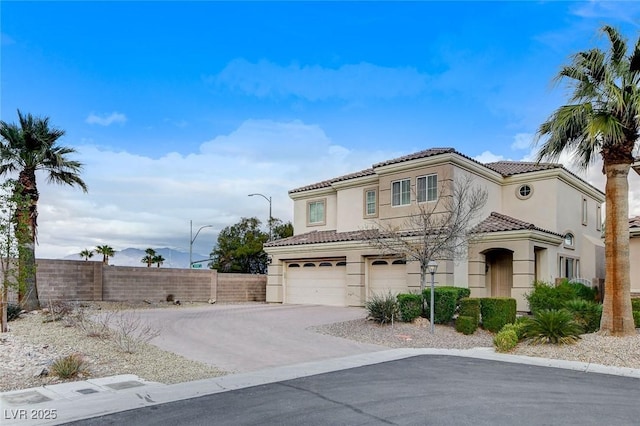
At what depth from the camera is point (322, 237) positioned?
92.1 ft

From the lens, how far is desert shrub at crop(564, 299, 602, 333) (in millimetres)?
15070

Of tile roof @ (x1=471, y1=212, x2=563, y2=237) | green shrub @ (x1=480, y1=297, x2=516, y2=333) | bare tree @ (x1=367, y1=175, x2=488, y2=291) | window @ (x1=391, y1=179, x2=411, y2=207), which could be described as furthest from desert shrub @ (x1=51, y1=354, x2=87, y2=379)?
window @ (x1=391, y1=179, x2=411, y2=207)

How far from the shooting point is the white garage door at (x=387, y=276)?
23.8m

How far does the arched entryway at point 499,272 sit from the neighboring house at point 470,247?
48 millimetres

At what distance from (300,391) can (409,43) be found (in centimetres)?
1352

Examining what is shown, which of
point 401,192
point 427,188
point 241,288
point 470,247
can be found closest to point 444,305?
point 470,247

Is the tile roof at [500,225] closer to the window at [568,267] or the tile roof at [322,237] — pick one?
the window at [568,267]

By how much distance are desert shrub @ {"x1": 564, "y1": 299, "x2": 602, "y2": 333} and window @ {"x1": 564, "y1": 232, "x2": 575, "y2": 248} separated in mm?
9922

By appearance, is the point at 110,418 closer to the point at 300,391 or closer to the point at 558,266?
the point at 300,391

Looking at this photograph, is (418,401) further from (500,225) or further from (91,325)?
(500,225)

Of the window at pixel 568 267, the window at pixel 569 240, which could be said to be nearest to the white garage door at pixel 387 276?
the window at pixel 568 267

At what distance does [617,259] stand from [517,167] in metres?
14.3

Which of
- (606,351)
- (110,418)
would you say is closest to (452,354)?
(606,351)

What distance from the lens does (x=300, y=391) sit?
836cm
